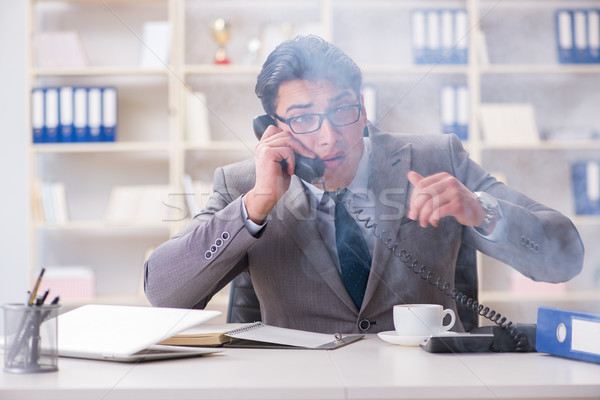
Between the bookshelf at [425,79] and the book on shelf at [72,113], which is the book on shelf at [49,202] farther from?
the bookshelf at [425,79]

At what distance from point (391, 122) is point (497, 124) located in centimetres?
23

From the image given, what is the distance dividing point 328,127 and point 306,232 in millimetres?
224

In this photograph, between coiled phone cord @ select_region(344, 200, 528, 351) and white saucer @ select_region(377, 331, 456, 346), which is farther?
coiled phone cord @ select_region(344, 200, 528, 351)

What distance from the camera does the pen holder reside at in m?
0.73

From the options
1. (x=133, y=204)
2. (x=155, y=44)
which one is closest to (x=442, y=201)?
(x=155, y=44)

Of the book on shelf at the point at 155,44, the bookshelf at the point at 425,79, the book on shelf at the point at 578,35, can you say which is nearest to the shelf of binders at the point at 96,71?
the book on shelf at the point at 155,44

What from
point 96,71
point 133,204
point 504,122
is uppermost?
point 96,71

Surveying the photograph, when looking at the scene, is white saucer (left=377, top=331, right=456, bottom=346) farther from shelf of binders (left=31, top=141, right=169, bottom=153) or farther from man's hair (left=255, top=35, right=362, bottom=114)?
shelf of binders (left=31, top=141, right=169, bottom=153)

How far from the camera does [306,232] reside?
46.7 inches

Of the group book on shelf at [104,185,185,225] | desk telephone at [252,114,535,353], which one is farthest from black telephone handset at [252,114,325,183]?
book on shelf at [104,185,185,225]

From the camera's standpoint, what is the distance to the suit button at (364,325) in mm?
1110

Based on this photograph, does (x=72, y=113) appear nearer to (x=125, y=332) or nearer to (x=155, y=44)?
(x=155, y=44)

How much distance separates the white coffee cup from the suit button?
0.19m

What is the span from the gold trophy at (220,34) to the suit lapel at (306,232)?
348 mm
